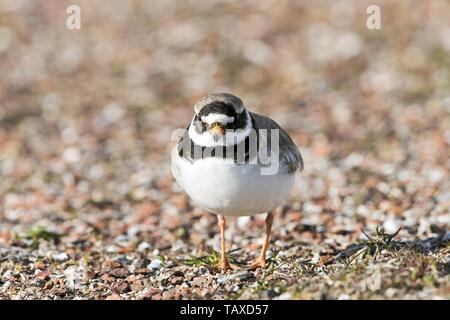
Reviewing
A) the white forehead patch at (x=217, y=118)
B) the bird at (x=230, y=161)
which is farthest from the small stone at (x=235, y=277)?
the white forehead patch at (x=217, y=118)

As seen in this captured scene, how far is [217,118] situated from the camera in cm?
530

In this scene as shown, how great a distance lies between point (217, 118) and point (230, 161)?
33cm

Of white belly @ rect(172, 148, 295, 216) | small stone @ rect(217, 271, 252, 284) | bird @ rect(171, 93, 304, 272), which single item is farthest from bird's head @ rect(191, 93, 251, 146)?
small stone @ rect(217, 271, 252, 284)

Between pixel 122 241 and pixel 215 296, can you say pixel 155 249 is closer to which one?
pixel 122 241

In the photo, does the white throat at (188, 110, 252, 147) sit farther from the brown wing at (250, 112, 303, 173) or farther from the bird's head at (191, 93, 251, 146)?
the brown wing at (250, 112, 303, 173)

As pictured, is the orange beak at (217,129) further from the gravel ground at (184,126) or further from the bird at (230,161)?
the gravel ground at (184,126)

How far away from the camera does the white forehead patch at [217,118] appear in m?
5.30

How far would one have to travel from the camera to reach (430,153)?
9.43 meters

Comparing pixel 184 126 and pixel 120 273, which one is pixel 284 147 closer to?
pixel 120 273

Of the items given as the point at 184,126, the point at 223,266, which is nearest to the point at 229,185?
the point at 223,266

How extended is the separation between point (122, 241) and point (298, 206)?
207 cm

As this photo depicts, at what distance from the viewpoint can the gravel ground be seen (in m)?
5.93
